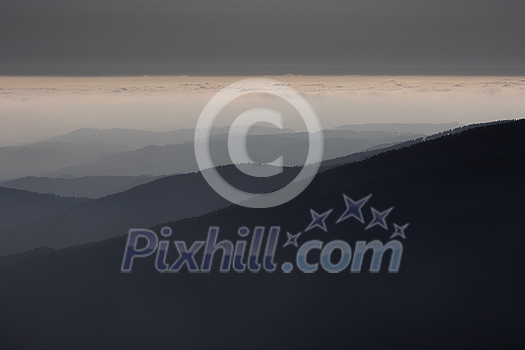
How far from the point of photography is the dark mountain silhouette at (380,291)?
9244 cm

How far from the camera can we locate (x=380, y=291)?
105750mm

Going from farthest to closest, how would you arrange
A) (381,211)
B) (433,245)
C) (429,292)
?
1. (381,211)
2. (433,245)
3. (429,292)

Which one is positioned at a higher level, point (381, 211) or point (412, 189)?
point (412, 189)

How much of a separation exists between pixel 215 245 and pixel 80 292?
224 feet

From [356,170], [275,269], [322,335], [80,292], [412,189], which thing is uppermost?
[356,170]

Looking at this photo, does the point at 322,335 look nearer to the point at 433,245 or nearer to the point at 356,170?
the point at 433,245

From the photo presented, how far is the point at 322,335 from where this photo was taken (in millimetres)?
101000

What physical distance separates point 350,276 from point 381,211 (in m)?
34.4

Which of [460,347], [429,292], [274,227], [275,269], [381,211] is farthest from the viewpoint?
[274,227]

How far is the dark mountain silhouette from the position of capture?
9244 centimetres

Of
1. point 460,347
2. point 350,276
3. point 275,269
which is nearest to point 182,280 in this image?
point 275,269

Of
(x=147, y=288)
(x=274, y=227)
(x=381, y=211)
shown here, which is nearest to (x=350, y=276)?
(x=381, y=211)

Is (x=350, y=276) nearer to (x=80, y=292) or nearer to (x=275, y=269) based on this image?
(x=275, y=269)

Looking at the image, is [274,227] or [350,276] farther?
[274,227]
